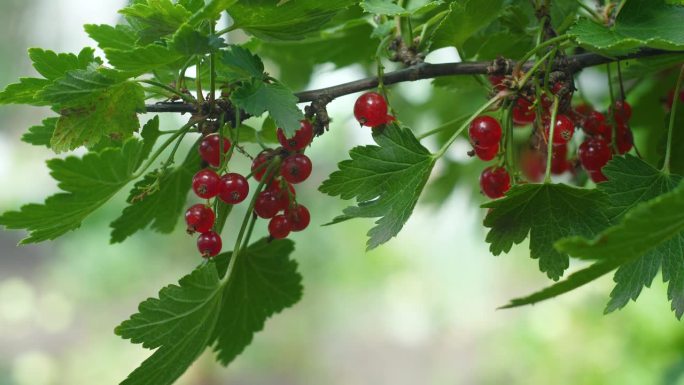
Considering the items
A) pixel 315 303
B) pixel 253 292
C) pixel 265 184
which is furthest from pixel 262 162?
pixel 315 303

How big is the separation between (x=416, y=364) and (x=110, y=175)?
13.2 feet

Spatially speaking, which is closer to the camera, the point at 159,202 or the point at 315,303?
the point at 159,202

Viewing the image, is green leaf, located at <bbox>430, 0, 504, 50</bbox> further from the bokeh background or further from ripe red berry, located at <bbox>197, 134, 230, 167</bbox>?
the bokeh background

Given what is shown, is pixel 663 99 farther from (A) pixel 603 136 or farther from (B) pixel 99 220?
(B) pixel 99 220

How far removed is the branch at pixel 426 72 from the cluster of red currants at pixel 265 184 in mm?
28

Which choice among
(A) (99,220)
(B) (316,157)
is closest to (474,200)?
(B) (316,157)

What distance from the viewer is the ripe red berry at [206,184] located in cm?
52

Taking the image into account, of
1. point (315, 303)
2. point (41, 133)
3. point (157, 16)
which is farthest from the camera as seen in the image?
point (315, 303)

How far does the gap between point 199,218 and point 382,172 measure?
0.15m

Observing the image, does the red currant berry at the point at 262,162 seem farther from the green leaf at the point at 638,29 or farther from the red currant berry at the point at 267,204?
the green leaf at the point at 638,29

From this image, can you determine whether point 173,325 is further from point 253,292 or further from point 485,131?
point 485,131

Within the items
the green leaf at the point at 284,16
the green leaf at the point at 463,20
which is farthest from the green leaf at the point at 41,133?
the green leaf at the point at 463,20

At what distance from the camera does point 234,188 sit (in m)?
0.52

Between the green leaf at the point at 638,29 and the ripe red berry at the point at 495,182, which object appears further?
the ripe red berry at the point at 495,182
